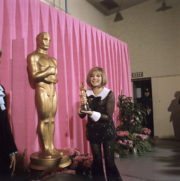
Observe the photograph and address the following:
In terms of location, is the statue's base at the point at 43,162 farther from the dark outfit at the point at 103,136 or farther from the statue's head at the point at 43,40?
the statue's head at the point at 43,40

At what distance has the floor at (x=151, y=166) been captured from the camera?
2201mm

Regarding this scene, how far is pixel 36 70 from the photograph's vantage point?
2.04 meters

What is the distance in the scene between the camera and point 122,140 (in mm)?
3547

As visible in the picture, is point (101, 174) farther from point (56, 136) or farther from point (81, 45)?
point (81, 45)

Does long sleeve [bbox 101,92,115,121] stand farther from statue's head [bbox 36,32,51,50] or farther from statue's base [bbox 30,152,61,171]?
statue's head [bbox 36,32,51,50]

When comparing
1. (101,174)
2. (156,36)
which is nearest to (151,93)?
(156,36)

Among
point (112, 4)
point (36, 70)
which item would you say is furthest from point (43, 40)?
point (112, 4)

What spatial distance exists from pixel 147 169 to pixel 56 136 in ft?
4.40

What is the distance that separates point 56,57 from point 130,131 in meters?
2.23

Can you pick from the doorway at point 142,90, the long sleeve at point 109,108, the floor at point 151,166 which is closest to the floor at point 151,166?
the floor at point 151,166

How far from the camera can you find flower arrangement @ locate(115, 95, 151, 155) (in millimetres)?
3426

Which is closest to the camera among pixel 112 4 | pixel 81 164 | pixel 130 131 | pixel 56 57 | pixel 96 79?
pixel 96 79

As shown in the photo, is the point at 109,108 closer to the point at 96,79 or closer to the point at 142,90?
the point at 96,79

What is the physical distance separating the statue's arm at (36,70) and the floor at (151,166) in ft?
4.92
